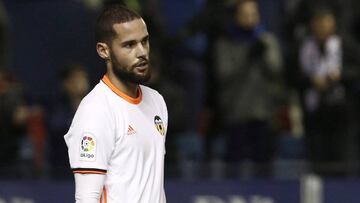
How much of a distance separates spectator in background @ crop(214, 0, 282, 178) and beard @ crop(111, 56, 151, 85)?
15.2ft

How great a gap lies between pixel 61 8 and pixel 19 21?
0.57m

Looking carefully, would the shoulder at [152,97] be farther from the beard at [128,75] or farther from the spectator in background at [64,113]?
the spectator in background at [64,113]

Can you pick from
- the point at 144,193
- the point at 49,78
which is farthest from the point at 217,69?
the point at 144,193

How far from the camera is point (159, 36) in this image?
10.4 m

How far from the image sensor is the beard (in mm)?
5117

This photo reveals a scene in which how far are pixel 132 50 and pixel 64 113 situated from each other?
548 cm

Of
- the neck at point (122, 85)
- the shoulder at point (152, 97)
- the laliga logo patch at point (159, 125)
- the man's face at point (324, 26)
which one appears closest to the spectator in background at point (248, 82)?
the man's face at point (324, 26)

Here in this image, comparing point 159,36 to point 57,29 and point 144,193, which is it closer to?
point 57,29

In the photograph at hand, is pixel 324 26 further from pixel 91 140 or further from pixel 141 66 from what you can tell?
pixel 91 140

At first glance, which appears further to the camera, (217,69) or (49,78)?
(49,78)

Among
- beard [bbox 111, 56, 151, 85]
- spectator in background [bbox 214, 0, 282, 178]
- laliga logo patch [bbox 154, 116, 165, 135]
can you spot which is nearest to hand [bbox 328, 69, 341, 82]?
spectator in background [bbox 214, 0, 282, 178]

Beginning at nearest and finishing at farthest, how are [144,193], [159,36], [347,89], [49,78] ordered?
[144,193], [347,89], [159,36], [49,78]

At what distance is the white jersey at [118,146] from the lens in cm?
502

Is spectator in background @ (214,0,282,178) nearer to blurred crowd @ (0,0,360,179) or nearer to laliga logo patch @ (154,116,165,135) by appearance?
blurred crowd @ (0,0,360,179)
